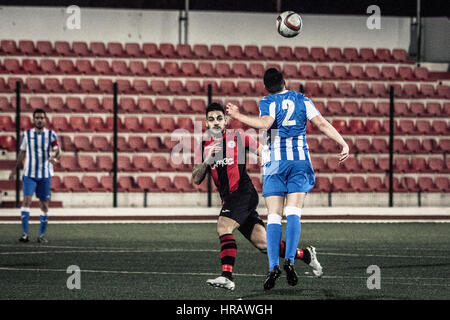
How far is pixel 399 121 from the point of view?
23.3m

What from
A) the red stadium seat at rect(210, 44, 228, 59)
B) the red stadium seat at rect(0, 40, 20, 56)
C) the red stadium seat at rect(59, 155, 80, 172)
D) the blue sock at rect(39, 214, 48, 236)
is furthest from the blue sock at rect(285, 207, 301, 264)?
the red stadium seat at rect(0, 40, 20, 56)

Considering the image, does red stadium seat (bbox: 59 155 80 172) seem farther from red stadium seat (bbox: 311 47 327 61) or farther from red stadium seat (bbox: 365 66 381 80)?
red stadium seat (bbox: 365 66 381 80)

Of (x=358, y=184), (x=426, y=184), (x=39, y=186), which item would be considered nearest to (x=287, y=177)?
(x=39, y=186)

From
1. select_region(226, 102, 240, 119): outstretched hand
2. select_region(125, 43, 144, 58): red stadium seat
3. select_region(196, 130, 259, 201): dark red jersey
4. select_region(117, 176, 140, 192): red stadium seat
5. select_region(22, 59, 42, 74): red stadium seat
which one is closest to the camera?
select_region(226, 102, 240, 119): outstretched hand

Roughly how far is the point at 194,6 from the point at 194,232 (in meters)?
13.1

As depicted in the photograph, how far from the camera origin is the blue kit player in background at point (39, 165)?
12.8 metres

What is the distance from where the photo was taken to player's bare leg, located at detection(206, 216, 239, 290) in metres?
7.55

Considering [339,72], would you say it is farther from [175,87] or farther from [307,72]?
[175,87]

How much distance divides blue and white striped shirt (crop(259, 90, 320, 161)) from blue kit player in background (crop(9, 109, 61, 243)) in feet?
19.2

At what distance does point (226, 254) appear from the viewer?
25.6ft

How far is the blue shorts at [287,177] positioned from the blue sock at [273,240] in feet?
0.82

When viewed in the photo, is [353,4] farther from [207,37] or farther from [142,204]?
[142,204]

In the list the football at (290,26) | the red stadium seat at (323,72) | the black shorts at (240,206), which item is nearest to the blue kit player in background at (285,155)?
the black shorts at (240,206)

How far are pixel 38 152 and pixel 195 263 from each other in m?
4.11
